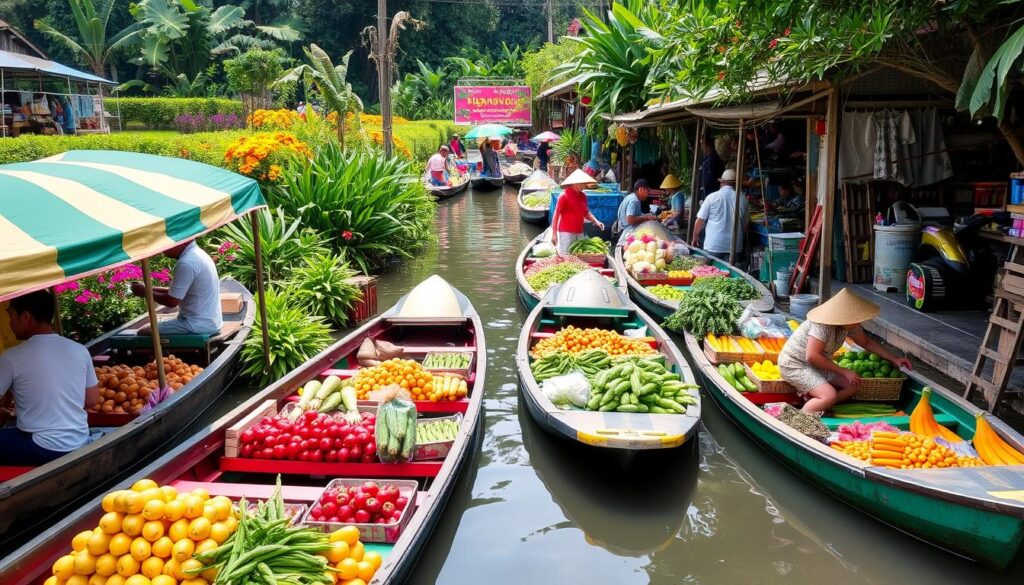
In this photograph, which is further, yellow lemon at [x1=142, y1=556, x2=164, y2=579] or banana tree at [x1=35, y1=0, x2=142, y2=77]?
banana tree at [x1=35, y1=0, x2=142, y2=77]

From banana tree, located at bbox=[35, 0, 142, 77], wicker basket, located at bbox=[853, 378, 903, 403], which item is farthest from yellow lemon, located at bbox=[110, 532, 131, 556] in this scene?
banana tree, located at bbox=[35, 0, 142, 77]

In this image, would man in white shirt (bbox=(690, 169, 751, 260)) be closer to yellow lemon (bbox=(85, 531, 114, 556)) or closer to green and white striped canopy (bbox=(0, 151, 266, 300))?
green and white striped canopy (bbox=(0, 151, 266, 300))

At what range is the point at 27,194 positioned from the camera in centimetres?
441

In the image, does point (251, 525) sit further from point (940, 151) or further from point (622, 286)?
point (940, 151)

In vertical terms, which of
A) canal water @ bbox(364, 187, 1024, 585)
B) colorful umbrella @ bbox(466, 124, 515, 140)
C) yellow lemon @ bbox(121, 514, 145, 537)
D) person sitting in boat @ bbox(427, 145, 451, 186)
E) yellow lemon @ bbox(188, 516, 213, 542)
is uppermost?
colorful umbrella @ bbox(466, 124, 515, 140)

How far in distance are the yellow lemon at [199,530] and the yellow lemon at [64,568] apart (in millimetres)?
491

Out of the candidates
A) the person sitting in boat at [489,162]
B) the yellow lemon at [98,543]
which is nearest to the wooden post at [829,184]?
the yellow lemon at [98,543]

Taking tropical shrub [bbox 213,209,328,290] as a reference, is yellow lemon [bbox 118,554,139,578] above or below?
below

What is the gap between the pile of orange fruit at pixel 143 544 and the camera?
3.25m

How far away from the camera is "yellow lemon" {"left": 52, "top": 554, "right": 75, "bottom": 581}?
3.25 metres

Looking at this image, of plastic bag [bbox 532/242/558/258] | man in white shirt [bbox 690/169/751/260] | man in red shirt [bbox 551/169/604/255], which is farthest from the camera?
plastic bag [bbox 532/242/558/258]

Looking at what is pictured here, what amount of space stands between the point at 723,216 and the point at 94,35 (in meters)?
34.2

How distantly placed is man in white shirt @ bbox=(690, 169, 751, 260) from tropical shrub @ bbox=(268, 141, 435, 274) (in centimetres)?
509

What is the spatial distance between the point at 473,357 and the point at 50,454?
3.34m
